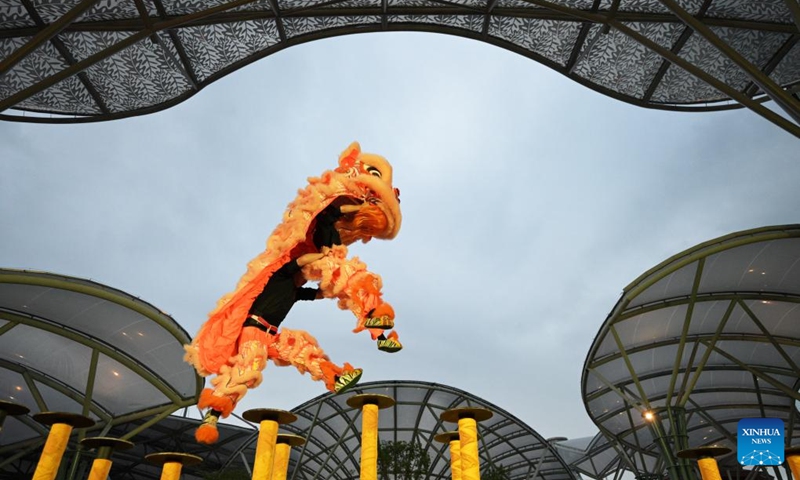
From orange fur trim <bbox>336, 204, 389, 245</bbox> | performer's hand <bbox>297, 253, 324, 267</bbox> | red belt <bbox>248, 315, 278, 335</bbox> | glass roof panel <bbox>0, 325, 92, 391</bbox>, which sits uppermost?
glass roof panel <bbox>0, 325, 92, 391</bbox>

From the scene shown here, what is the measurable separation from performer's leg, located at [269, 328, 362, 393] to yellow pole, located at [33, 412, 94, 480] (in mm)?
5173

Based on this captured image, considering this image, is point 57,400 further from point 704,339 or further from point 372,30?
point 704,339

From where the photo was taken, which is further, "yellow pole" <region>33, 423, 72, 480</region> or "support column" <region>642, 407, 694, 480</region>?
"support column" <region>642, 407, 694, 480</region>

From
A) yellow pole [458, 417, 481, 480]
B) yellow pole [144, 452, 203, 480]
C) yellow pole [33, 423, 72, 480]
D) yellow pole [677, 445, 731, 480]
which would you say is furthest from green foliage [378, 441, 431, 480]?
yellow pole [458, 417, 481, 480]

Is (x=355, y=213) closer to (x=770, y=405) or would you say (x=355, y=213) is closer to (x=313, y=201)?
(x=313, y=201)

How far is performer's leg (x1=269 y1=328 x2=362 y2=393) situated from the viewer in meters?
5.32

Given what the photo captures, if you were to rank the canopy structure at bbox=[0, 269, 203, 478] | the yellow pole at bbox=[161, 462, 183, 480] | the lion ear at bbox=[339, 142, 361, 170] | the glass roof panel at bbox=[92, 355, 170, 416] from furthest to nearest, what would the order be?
the glass roof panel at bbox=[92, 355, 170, 416] → the canopy structure at bbox=[0, 269, 203, 478] → the yellow pole at bbox=[161, 462, 183, 480] → the lion ear at bbox=[339, 142, 361, 170]

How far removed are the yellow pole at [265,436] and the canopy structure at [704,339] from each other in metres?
14.2

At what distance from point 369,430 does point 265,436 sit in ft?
4.50

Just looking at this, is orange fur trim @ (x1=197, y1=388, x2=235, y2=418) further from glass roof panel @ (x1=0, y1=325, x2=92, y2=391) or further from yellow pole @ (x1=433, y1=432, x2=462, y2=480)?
glass roof panel @ (x1=0, y1=325, x2=92, y2=391)

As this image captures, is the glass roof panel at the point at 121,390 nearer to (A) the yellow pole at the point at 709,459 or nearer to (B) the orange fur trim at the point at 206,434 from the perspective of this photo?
(B) the orange fur trim at the point at 206,434

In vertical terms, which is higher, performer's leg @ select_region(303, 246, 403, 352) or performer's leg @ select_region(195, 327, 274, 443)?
performer's leg @ select_region(303, 246, 403, 352)

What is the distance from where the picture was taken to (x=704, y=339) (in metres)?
20.6

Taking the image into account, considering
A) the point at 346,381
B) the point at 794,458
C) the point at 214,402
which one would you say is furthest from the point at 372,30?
the point at 794,458
